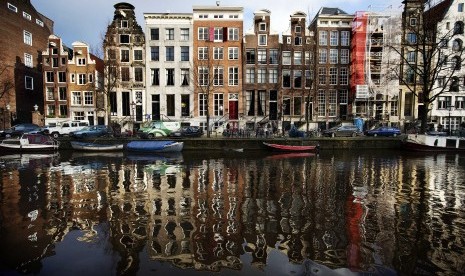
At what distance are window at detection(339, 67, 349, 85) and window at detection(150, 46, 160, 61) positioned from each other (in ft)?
98.1

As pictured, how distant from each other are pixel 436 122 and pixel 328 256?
183ft

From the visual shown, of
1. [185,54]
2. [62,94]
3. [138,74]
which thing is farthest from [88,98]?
[185,54]

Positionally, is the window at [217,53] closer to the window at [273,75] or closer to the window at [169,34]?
the window at [169,34]

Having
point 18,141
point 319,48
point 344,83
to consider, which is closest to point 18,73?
point 18,141

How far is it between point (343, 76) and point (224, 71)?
64.2 ft

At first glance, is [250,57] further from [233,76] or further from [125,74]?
[125,74]

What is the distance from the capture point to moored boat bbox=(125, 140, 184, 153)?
114ft

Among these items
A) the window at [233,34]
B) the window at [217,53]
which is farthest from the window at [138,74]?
the window at [233,34]

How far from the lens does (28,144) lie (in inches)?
1390

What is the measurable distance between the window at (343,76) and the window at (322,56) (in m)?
3.06

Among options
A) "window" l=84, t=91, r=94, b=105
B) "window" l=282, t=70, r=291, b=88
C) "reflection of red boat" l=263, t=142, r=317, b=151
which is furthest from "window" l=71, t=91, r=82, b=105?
"reflection of red boat" l=263, t=142, r=317, b=151

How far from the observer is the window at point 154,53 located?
5319 centimetres

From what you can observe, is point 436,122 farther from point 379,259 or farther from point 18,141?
point 18,141

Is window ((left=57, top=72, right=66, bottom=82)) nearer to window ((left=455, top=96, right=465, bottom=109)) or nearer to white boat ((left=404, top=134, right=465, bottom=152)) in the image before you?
white boat ((left=404, top=134, right=465, bottom=152))
